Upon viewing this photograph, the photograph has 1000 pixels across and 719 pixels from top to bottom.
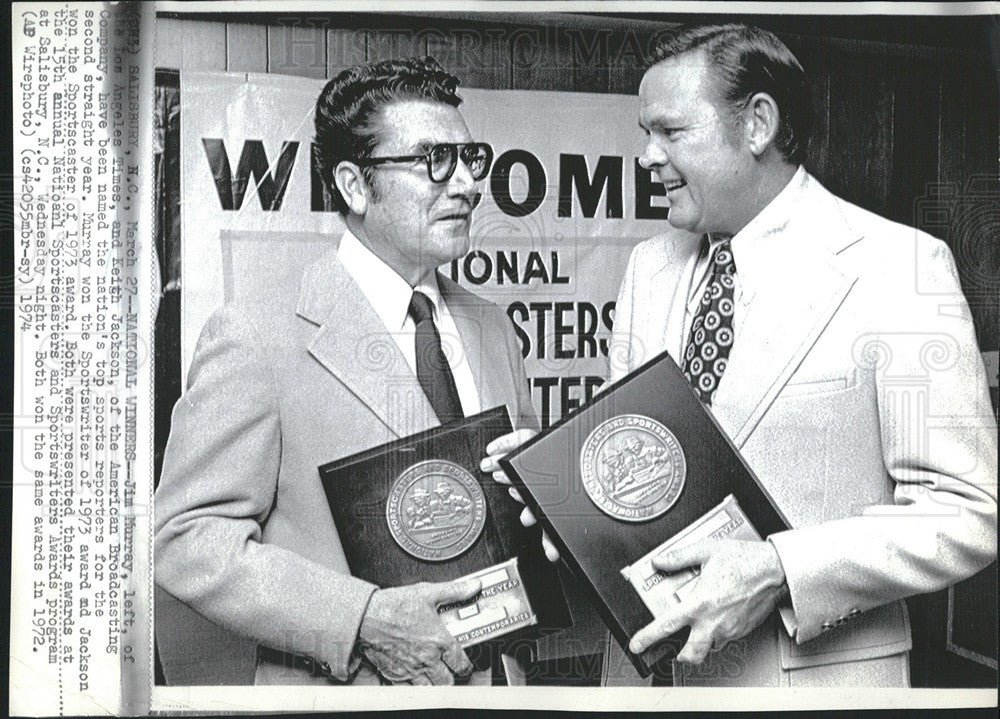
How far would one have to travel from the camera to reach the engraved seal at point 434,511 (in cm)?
120

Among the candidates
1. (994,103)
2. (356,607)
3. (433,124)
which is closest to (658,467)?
(356,607)

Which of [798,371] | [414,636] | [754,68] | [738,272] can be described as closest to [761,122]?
[754,68]

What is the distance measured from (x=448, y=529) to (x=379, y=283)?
318 mm

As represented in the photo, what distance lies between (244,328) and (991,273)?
955 millimetres

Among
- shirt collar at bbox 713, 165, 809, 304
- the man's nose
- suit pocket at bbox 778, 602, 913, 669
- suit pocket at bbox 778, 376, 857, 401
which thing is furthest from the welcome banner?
suit pocket at bbox 778, 602, 913, 669

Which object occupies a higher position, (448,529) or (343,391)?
(343,391)

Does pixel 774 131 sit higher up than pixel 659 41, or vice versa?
pixel 659 41

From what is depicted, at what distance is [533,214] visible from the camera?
1.25 meters

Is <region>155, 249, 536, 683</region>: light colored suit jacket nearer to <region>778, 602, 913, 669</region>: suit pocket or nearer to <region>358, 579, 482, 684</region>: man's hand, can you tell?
<region>358, 579, 482, 684</region>: man's hand

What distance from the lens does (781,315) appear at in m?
1.20

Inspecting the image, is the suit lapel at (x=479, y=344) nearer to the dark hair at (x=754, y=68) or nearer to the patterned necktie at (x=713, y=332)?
the patterned necktie at (x=713, y=332)

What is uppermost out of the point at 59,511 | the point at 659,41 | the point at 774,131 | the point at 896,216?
the point at 659,41

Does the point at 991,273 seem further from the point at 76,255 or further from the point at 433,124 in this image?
the point at 76,255

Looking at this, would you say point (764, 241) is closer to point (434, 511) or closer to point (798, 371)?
point (798, 371)
